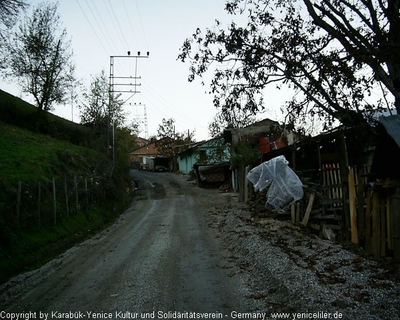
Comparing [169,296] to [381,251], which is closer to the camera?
[169,296]

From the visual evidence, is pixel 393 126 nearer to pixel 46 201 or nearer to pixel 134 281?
pixel 134 281

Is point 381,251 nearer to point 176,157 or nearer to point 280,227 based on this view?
point 280,227

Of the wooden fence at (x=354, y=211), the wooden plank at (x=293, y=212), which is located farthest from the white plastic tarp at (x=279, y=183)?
the wooden fence at (x=354, y=211)

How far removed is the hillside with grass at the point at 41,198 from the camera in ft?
31.7

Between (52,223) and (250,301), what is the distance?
8676 millimetres

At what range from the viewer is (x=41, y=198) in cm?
1216

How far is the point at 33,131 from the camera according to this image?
26578 millimetres

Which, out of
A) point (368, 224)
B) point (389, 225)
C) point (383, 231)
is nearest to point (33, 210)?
point (368, 224)

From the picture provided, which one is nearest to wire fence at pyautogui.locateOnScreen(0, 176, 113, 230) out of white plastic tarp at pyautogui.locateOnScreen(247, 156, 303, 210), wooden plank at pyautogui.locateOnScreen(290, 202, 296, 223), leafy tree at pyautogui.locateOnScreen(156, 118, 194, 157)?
white plastic tarp at pyautogui.locateOnScreen(247, 156, 303, 210)

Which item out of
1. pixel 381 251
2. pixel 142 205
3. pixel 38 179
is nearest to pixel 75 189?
pixel 38 179

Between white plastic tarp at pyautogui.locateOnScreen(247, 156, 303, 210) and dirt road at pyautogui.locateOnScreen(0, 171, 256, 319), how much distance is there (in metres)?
3.21

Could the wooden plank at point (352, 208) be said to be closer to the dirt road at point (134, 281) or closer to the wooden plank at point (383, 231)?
the wooden plank at point (383, 231)

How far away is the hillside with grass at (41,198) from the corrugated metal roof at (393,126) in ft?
26.0

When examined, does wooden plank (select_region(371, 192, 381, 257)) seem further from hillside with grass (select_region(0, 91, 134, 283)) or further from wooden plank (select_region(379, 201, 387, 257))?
hillside with grass (select_region(0, 91, 134, 283))
